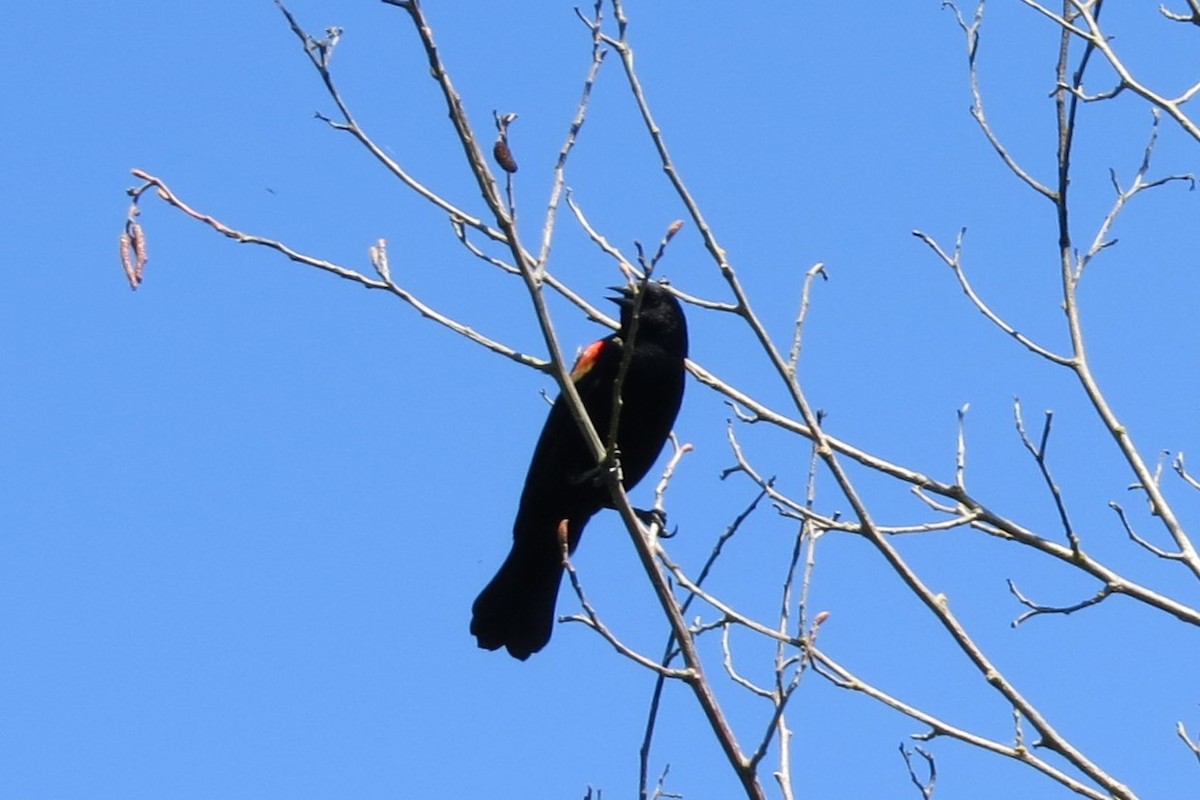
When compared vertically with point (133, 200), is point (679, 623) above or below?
below

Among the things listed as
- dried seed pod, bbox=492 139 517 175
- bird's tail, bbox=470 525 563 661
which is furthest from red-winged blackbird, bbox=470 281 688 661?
dried seed pod, bbox=492 139 517 175

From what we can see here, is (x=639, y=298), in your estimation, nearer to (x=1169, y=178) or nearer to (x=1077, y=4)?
(x=1077, y=4)

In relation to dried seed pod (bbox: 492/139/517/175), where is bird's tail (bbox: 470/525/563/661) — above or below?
above

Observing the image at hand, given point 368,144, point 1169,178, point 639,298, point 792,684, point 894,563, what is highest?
point 1169,178

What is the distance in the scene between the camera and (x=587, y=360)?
5.75 metres

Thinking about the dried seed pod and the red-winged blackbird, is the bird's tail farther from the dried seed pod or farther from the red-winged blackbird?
the dried seed pod

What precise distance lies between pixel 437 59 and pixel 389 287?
2.20 feet

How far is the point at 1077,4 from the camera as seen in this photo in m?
3.91

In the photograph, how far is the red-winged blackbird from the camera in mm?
5539

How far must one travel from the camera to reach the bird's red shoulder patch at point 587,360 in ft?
Answer: 18.7

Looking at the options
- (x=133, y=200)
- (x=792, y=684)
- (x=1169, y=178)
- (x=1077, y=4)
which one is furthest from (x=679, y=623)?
(x=1169, y=178)

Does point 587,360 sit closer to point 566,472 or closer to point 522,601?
point 566,472

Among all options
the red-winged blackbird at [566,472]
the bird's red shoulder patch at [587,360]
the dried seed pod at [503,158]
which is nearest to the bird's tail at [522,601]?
the red-winged blackbird at [566,472]

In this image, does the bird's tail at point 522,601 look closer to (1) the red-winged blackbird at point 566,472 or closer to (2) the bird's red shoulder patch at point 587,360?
(1) the red-winged blackbird at point 566,472
